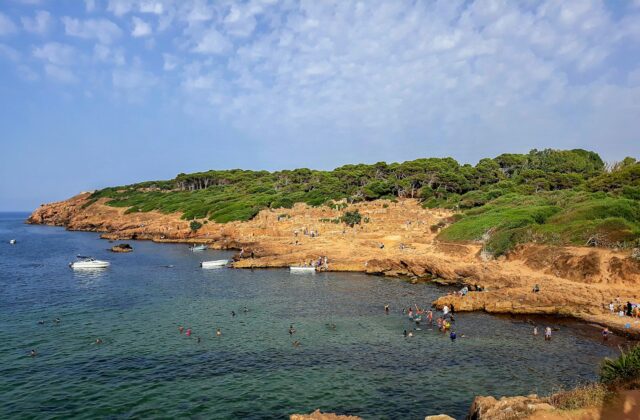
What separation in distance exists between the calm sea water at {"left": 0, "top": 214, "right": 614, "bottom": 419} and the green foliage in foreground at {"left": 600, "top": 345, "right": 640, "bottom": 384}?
592cm

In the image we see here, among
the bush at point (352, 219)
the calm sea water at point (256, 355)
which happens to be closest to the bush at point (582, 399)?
the calm sea water at point (256, 355)

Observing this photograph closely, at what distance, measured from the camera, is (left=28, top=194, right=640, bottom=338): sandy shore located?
137 feet

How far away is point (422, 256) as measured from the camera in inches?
2363

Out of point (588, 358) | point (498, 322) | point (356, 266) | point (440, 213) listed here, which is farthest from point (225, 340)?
point (440, 213)

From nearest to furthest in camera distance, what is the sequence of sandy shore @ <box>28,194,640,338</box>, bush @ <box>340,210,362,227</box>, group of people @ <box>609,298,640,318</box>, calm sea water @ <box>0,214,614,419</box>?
1. calm sea water @ <box>0,214,614,419</box>
2. group of people @ <box>609,298,640,318</box>
3. sandy shore @ <box>28,194,640,338</box>
4. bush @ <box>340,210,362,227</box>

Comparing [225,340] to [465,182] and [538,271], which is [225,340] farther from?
[465,182]

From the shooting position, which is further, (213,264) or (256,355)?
(213,264)

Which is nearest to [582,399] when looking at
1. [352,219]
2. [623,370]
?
[623,370]

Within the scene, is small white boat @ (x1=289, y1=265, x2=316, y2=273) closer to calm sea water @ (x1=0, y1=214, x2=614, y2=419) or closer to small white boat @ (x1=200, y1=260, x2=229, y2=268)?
calm sea water @ (x1=0, y1=214, x2=614, y2=419)

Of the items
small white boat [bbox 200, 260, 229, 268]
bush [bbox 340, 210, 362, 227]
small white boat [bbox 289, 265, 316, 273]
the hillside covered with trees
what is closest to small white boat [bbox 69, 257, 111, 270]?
small white boat [bbox 200, 260, 229, 268]

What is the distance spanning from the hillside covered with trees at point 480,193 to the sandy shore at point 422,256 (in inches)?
131

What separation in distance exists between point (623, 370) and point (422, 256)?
133 ft

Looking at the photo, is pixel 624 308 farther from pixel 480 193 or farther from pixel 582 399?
pixel 480 193

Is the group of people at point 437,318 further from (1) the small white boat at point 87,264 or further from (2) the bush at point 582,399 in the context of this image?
(1) the small white boat at point 87,264
